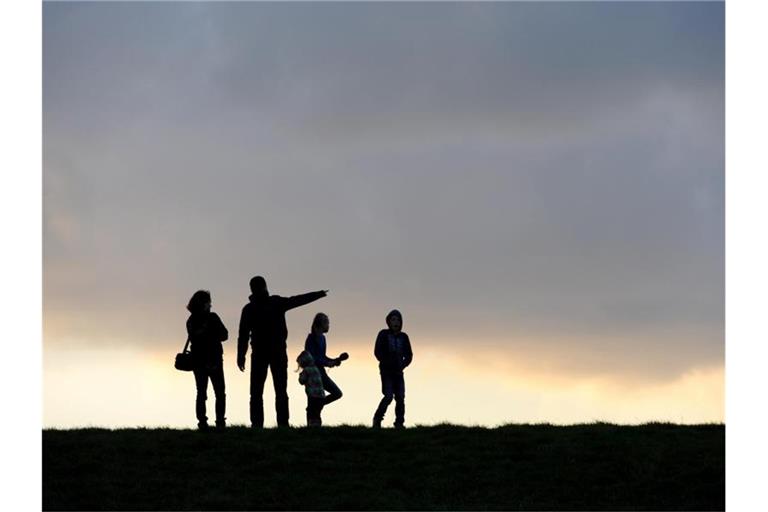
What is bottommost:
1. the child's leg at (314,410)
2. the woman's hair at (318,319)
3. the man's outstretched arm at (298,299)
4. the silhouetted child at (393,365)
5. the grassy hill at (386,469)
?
the grassy hill at (386,469)

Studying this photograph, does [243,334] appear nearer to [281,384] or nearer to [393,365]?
[281,384]

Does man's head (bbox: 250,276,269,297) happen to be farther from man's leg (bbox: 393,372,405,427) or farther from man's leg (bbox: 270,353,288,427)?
man's leg (bbox: 393,372,405,427)

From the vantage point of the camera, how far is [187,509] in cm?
2264

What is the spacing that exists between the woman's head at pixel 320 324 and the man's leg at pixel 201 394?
3.10 metres

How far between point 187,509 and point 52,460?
12.1 ft

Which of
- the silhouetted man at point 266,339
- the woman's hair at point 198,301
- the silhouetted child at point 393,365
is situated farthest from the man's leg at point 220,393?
the silhouetted child at point 393,365

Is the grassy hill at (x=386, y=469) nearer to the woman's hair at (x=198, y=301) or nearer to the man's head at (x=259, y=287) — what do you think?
the woman's hair at (x=198, y=301)

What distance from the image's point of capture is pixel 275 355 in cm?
2805

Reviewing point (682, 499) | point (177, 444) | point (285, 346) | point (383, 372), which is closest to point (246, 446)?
point (177, 444)

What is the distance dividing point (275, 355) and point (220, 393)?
56.4 inches

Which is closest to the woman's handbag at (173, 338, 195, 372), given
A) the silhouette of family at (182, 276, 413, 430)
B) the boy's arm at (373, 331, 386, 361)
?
the silhouette of family at (182, 276, 413, 430)

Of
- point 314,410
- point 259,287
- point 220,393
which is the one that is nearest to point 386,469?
point 220,393

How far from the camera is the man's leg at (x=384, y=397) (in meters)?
29.9

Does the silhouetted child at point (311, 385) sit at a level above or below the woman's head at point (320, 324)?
below
